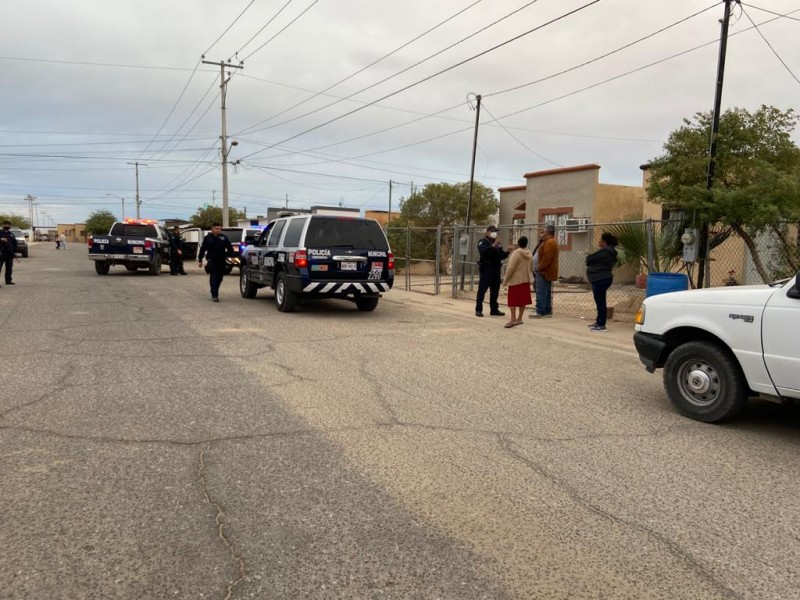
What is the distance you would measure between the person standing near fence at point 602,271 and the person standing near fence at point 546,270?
116cm

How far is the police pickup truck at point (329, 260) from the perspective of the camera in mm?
11125

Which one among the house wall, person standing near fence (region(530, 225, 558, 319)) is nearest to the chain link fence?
person standing near fence (region(530, 225, 558, 319))

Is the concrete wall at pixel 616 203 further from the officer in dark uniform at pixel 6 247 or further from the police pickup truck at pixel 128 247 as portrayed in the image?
the officer in dark uniform at pixel 6 247

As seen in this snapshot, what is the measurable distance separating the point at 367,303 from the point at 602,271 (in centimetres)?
467

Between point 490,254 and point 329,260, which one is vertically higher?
point 490,254

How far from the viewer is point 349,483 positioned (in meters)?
3.76

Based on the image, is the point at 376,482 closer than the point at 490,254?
Yes

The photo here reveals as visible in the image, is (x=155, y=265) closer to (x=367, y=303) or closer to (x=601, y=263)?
(x=367, y=303)

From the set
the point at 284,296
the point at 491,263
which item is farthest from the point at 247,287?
the point at 491,263

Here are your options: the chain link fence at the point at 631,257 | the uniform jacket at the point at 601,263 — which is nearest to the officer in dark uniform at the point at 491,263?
the chain link fence at the point at 631,257

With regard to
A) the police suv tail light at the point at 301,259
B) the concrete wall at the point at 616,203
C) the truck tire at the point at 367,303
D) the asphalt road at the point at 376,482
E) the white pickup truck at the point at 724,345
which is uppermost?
the concrete wall at the point at 616,203

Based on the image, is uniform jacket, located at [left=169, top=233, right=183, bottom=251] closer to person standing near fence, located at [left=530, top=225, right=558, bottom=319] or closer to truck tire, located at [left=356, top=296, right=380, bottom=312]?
truck tire, located at [left=356, top=296, right=380, bottom=312]

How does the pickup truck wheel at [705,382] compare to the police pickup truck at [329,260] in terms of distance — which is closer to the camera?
the pickup truck wheel at [705,382]

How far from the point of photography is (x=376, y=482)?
3.78 m
